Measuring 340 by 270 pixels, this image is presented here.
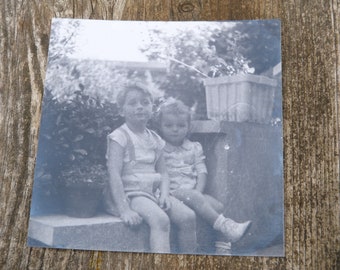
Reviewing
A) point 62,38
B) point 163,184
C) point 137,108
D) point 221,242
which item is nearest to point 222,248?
point 221,242

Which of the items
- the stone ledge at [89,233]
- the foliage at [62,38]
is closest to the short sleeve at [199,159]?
the stone ledge at [89,233]

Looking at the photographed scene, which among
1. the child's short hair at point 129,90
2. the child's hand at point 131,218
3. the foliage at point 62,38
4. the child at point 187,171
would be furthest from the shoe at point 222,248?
the foliage at point 62,38

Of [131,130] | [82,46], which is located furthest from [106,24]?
[131,130]

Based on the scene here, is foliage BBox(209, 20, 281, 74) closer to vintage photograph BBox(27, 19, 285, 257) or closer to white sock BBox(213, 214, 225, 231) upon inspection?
vintage photograph BBox(27, 19, 285, 257)

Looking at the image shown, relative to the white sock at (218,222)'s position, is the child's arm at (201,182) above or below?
above

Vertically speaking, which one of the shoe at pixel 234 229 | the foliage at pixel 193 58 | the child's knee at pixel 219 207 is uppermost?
the foliage at pixel 193 58

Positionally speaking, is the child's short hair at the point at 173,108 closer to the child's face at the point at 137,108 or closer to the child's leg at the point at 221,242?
the child's face at the point at 137,108
